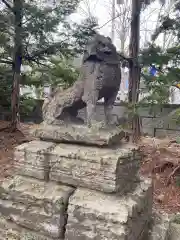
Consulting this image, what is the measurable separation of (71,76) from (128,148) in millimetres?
3418

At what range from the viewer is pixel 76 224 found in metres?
1.90

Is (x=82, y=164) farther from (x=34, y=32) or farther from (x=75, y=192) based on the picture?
(x=34, y=32)

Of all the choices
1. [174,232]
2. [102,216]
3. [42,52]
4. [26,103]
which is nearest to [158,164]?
[174,232]

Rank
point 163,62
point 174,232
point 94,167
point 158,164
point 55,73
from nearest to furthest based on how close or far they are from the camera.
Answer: point 94,167 → point 174,232 → point 163,62 → point 158,164 → point 55,73

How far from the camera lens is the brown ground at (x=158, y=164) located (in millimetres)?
3580

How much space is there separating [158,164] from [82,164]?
2697mm

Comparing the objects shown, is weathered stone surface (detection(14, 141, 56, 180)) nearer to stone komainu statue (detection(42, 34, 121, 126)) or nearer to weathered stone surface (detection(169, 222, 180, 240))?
stone komainu statue (detection(42, 34, 121, 126))

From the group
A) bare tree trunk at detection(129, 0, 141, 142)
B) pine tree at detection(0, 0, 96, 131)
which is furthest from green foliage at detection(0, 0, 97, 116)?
bare tree trunk at detection(129, 0, 141, 142)

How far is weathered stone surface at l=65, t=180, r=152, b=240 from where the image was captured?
1777 millimetres

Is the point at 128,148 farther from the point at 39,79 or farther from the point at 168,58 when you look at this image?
the point at 39,79

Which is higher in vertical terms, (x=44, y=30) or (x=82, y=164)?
(x=44, y=30)

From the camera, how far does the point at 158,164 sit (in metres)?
4.35

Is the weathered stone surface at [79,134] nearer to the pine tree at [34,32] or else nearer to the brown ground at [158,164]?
the brown ground at [158,164]

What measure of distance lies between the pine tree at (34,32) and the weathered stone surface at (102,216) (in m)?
3.42
